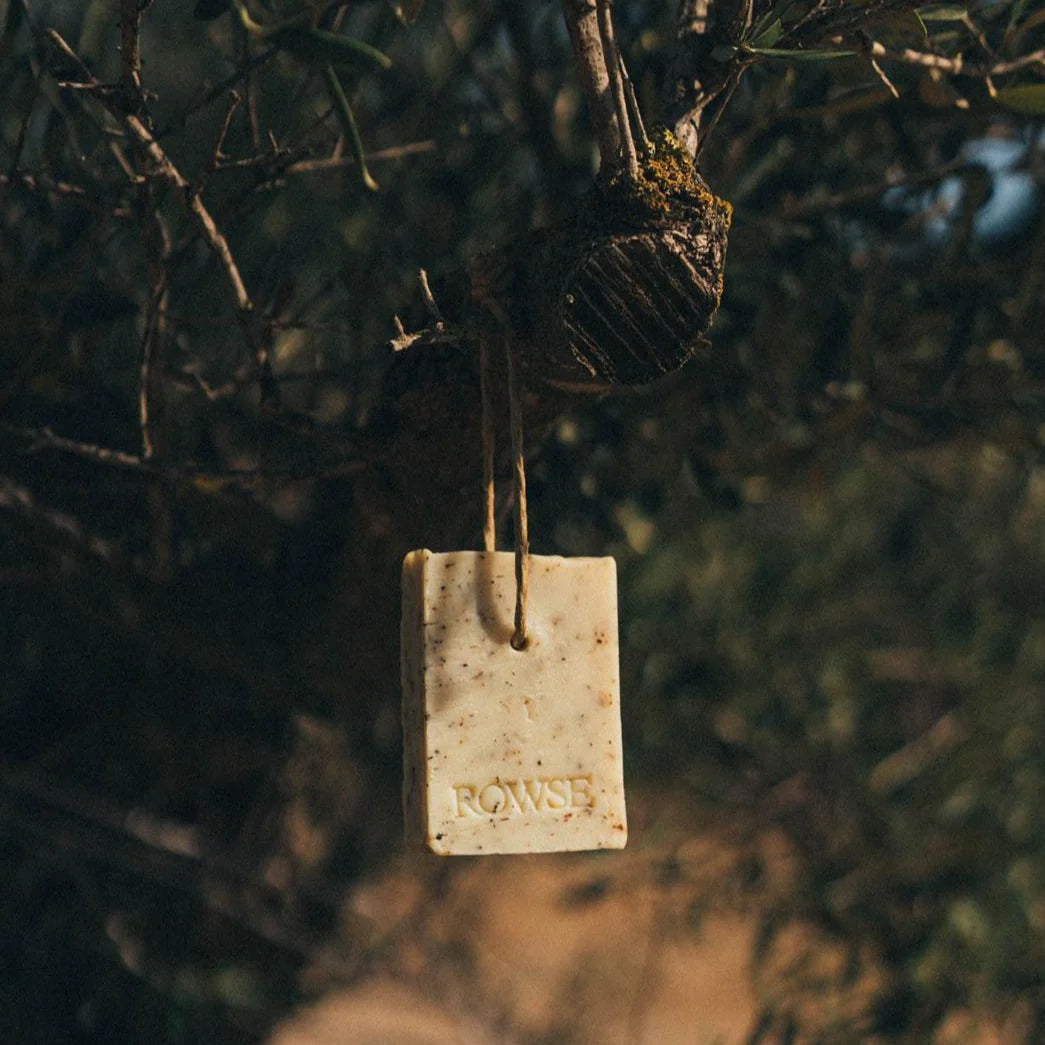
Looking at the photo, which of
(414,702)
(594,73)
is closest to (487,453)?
(414,702)

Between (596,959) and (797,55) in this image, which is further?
(596,959)

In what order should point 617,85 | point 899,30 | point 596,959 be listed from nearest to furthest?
1. point 617,85
2. point 899,30
3. point 596,959

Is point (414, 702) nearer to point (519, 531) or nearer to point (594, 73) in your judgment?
point (519, 531)

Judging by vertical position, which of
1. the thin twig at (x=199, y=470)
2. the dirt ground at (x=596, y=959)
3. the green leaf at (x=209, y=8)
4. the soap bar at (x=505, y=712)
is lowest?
the dirt ground at (x=596, y=959)

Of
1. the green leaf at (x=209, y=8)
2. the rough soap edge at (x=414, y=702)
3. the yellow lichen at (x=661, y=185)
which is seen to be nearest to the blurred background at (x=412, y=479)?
the green leaf at (x=209, y=8)

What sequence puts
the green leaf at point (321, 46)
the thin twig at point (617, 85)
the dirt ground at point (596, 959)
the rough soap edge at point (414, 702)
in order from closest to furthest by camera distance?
the green leaf at point (321, 46)
the thin twig at point (617, 85)
the rough soap edge at point (414, 702)
the dirt ground at point (596, 959)

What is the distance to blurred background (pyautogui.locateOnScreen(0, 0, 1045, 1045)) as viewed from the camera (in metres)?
1.55

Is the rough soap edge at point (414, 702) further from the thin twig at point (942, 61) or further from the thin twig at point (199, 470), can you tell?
the thin twig at point (942, 61)

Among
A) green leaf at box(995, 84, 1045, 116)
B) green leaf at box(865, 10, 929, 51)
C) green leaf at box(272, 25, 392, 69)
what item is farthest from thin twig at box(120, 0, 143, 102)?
green leaf at box(995, 84, 1045, 116)

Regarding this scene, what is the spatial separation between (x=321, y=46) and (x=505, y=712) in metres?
0.57

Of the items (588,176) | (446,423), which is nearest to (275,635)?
(446,423)

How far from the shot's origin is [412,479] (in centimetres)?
145

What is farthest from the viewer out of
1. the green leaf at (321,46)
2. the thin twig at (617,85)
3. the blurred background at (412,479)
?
the blurred background at (412,479)

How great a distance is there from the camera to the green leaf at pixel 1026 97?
1.28 m
